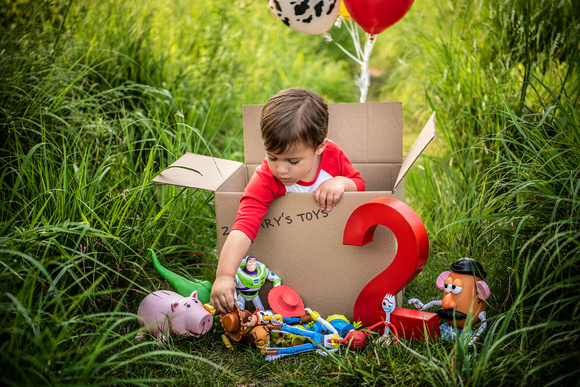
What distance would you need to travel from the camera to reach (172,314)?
1.65m

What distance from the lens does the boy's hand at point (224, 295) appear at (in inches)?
65.9

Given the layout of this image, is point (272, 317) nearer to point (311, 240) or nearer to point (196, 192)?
point (311, 240)

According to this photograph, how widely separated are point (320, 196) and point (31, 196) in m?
1.17

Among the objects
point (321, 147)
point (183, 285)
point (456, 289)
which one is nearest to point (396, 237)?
point (456, 289)

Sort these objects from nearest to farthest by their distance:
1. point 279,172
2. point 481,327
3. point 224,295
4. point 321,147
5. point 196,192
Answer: point 481,327 < point 224,295 < point 279,172 < point 321,147 < point 196,192

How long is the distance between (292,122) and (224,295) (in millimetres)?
673

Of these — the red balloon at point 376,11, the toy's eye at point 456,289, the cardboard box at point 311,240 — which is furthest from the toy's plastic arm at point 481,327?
the red balloon at point 376,11

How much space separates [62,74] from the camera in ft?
7.74

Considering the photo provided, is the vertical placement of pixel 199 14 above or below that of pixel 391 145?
above

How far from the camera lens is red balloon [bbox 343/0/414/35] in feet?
7.02

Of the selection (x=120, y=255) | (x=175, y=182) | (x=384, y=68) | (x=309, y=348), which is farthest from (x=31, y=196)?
(x=384, y=68)

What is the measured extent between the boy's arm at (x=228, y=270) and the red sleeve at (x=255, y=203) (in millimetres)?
31

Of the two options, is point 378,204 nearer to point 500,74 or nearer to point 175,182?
point 175,182

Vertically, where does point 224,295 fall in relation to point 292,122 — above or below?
below
